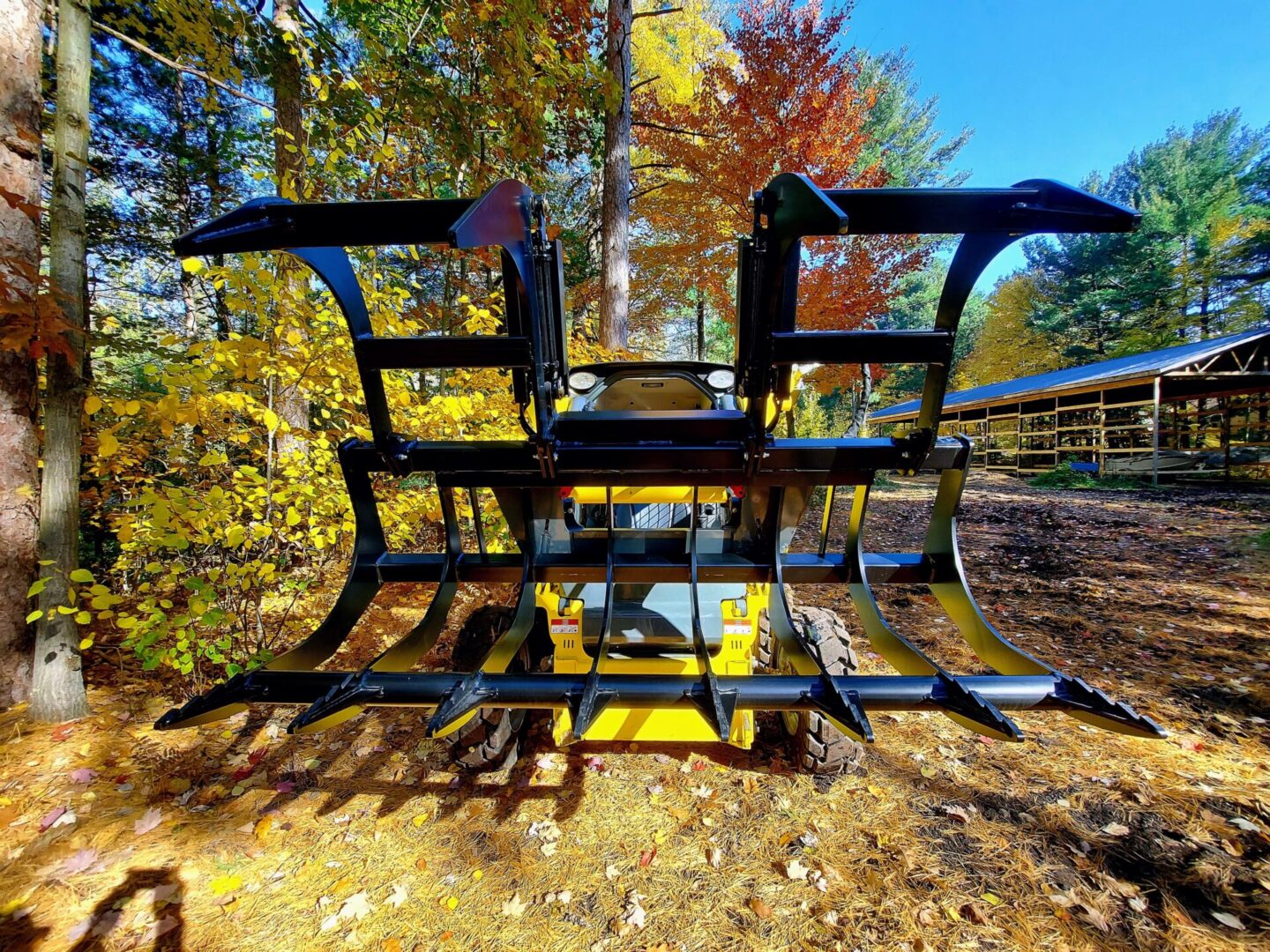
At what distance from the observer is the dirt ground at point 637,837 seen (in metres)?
1.76

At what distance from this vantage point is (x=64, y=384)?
8.67 feet

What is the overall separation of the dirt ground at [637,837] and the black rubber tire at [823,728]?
0.33 ft

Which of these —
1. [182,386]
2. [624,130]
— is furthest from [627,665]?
[624,130]

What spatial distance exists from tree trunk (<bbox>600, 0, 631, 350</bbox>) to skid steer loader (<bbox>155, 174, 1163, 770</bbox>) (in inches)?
178

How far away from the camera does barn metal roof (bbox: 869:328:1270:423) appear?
12.5 metres

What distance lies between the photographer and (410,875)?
200 cm

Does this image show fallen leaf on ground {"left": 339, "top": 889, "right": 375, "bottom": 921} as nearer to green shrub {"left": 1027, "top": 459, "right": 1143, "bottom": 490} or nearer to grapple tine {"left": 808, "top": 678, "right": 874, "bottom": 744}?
grapple tine {"left": 808, "top": 678, "right": 874, "bottom": 744}

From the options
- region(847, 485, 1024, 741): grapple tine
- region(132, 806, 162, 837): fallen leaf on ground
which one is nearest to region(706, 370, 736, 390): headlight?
region(847, 485, 1024, 741): grapple tine

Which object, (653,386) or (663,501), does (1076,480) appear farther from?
(663,501)

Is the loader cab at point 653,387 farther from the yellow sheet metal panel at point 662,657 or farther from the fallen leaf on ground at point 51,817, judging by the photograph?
the fallen leaf on ground at point 51,817

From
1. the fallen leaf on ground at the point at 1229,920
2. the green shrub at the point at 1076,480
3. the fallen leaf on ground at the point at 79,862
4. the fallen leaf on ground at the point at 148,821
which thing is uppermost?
the green shrub at the point at 1076,480

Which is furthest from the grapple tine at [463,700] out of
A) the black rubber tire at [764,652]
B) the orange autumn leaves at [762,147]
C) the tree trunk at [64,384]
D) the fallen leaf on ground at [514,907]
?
the orange autumn leaves at [762,147]

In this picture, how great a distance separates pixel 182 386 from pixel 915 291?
27608mm

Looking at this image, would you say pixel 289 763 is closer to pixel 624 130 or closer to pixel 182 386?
pixel 182 386
